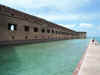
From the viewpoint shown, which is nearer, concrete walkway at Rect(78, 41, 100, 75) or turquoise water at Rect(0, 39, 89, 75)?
concrete walkway at Rect(78, 41, 100, 75)

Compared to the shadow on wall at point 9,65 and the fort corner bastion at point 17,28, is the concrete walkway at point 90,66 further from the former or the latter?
the fort corner bastion at point 17,28

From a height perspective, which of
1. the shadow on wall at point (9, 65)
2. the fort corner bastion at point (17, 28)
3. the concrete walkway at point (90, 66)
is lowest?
the shadow on wall at point (9, 65)

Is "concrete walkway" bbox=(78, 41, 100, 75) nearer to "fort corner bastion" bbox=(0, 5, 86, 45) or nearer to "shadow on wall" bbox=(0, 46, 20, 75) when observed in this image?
"shadow on wall" bbox=(0, 46, 20, 75)

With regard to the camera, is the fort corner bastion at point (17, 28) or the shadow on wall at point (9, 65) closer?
the shadow on wall at point (9, 65)

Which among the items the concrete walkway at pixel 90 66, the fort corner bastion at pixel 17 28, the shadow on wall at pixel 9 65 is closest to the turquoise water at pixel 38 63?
the shadow on wall at pixel 9 65

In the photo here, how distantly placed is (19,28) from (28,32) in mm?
3414

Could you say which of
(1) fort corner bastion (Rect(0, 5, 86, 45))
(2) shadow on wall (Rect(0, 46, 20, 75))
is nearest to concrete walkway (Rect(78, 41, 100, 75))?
(2) shadow on wall (Rect(0, 46, 20, 75))

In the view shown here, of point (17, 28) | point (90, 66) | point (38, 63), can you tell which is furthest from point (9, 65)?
point (17, 28)

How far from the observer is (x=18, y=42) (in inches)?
828

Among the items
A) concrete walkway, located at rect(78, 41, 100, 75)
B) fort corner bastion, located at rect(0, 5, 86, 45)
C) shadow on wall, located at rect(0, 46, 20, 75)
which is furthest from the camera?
fort corner bastion, located at rect(0, 5, 86, 45)

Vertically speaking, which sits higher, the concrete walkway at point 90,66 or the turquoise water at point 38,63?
the concrete walkway at point 90,66

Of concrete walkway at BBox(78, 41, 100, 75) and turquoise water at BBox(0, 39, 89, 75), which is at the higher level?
concrete walkway at BBox(78, 41, 100, 75)

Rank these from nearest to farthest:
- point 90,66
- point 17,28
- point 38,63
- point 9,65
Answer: point 90,66 → point 9,65 → point 38,63 → point 17,28

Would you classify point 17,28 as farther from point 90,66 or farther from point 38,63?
point 90,66
